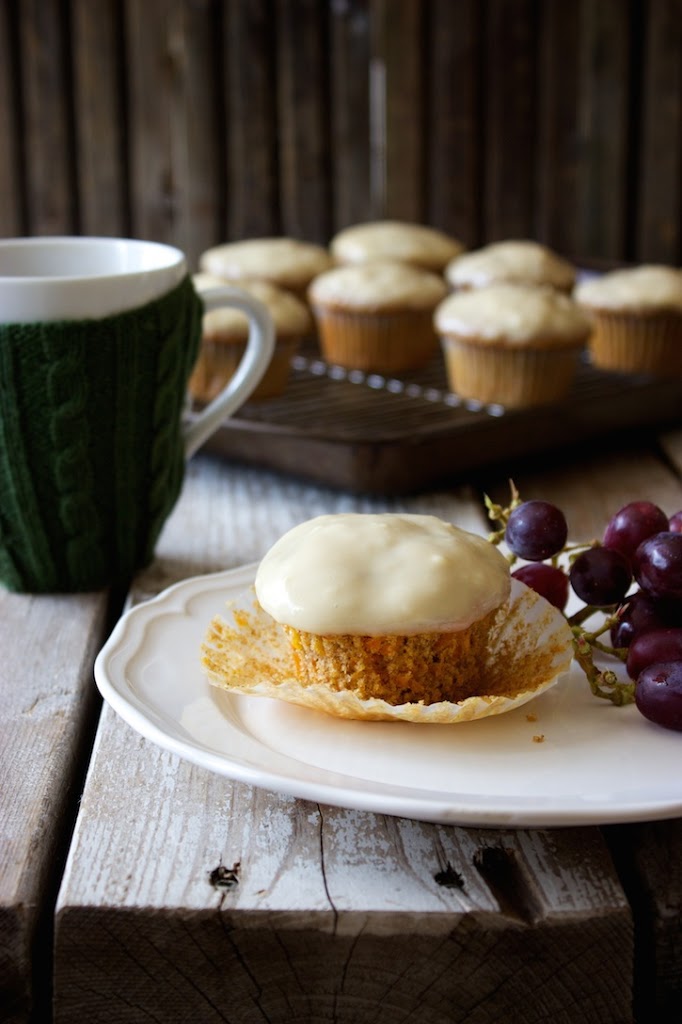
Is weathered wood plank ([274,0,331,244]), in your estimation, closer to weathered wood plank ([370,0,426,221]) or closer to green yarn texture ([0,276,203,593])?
weathered wood plank ([370,0,426,221])

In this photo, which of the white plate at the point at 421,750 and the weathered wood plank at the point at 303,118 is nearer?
the white plate at the point at 421,750

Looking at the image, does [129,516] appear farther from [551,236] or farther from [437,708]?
[551,236]

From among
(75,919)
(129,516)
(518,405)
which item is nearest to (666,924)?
(75,919)

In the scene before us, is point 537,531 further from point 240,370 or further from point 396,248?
point 396,248

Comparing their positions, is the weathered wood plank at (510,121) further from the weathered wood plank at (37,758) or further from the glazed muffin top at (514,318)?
the weathered wood plank at (37,758)

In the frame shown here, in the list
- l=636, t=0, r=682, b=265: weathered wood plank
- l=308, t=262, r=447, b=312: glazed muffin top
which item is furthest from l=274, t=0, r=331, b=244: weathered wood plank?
l=308, t=262, r=447, b=312: glazed muffin top

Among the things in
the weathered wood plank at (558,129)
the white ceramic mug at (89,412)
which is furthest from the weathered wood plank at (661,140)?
the white ceramic mug at (89,412)

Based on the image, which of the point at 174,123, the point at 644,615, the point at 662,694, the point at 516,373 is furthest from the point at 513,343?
the point at 174,123

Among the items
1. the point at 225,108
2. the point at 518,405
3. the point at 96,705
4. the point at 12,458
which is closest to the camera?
the point at 96,705
